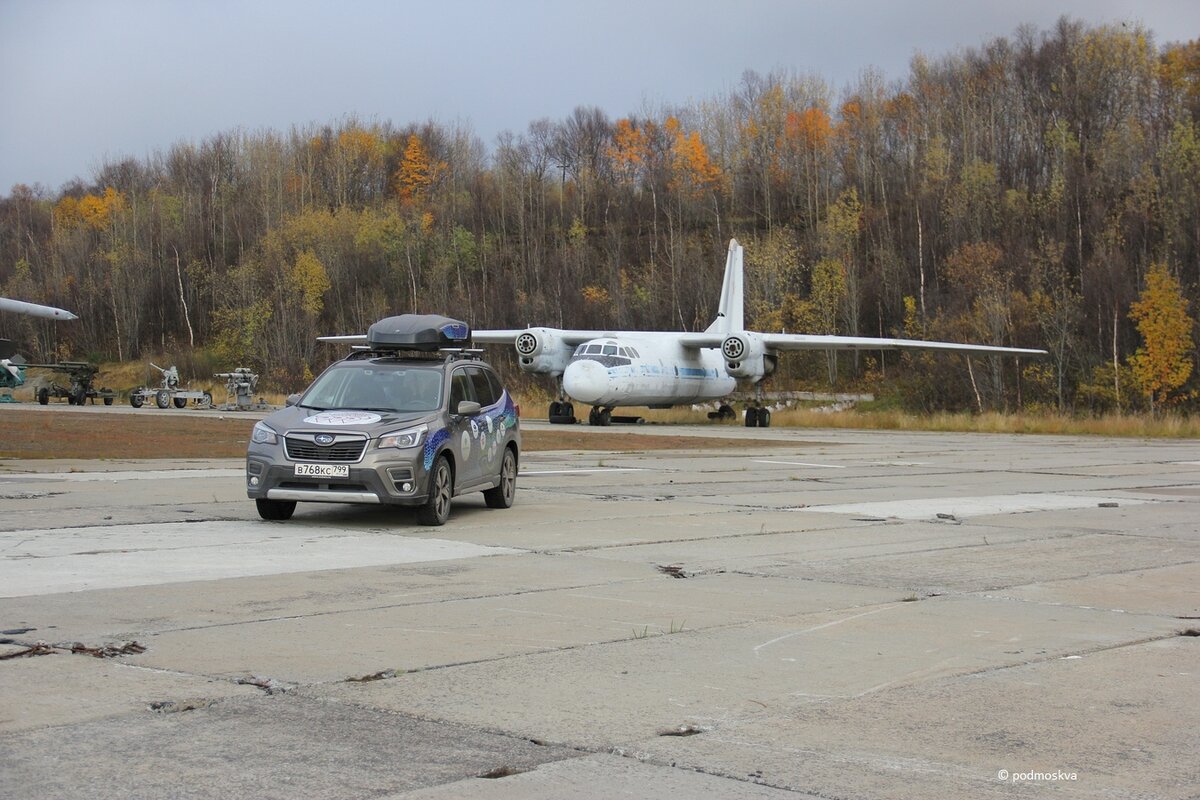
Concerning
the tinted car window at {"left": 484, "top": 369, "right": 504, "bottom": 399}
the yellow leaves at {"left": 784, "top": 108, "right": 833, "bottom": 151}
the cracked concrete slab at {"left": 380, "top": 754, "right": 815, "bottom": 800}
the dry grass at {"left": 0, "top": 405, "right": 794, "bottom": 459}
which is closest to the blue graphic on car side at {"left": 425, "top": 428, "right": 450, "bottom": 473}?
the tinted car window at {"left": 484, "top": 369, "right": 504, "bottom": 399}

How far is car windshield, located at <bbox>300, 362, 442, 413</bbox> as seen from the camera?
1320 centimetres

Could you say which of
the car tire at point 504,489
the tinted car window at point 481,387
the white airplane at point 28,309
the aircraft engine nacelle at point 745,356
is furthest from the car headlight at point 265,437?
the aircraft engine nacelle at point 745,356

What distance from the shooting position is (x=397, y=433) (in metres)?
12.3

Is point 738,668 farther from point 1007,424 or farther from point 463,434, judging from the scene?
point 1007,424

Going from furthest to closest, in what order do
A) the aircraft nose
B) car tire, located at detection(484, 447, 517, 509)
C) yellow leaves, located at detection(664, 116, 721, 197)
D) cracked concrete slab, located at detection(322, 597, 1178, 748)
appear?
1. yellow leaves, located at detection(664, 116, 721, 197)
2. the aircraft nose
3. car tire, located at detection(484, 447, 517, 509)
4. cracked concrete slab, located at detection(322, 597, 1178, 748)

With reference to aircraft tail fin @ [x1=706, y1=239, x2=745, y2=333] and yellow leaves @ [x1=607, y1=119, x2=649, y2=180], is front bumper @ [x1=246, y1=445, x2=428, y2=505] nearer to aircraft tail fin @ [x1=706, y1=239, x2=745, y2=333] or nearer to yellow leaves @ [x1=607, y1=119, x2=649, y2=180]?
aircraft tail fin @ [x1=706, y1=239, x2=745, y2=333]

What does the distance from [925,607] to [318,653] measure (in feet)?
13.6

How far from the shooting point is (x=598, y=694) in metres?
5.89

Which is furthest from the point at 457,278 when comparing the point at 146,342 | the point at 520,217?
the point at 146,342

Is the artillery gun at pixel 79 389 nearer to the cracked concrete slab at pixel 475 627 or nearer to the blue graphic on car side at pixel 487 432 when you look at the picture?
the blue graphic on car side at pixel 487 432

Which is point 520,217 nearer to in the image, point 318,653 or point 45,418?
point 45,418

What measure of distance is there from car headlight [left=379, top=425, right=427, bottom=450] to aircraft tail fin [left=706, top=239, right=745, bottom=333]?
39737 millimetres

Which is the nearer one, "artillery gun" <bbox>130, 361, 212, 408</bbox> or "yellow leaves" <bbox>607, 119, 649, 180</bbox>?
"artillery gun" <bbox>130, 361, 212, 408</bbox>

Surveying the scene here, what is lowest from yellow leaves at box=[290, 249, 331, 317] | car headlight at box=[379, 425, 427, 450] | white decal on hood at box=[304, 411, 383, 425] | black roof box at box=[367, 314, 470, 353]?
car headlight at box=[379, 425, 427, 450]
